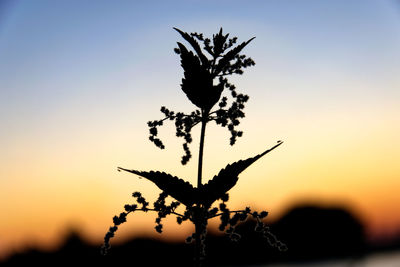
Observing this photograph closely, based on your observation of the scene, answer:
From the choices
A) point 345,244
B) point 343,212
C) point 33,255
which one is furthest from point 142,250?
point 343,212

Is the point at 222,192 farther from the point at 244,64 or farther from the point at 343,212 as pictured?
the point at 343,212

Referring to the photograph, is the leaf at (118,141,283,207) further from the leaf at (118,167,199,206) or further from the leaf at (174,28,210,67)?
the leaf at (174,28,210,67)

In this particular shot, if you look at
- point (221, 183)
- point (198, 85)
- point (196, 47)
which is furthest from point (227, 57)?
point (221, 183)

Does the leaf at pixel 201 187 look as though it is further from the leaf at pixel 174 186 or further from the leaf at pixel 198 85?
the leaf at pixel 198 85

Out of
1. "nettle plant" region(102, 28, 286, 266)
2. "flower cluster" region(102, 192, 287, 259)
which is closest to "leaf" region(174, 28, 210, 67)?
"nettle plant" region(102, 28, 286, 266)

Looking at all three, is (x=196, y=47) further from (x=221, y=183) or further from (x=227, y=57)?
(x=221, y=183)

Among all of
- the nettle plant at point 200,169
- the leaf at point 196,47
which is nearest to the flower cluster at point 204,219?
the nettle plant at point 200,169
